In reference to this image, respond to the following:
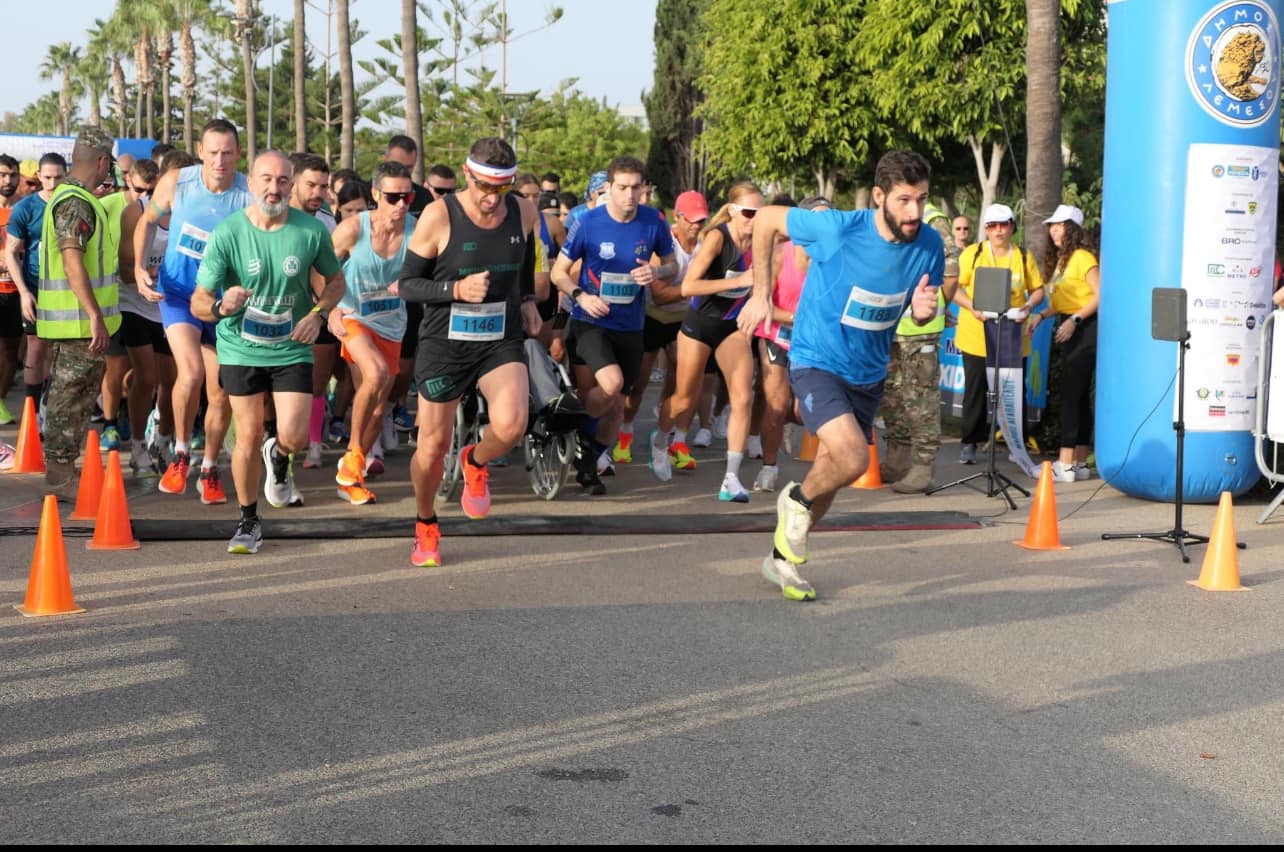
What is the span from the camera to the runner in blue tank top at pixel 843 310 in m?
7.93

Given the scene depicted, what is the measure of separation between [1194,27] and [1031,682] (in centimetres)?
602

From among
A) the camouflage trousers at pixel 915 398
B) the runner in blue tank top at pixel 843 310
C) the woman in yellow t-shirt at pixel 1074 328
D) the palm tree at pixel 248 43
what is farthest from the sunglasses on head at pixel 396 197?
the palm tree at pixel 248 43

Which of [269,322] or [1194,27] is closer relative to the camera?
[269,322]

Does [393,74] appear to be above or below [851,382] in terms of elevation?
above

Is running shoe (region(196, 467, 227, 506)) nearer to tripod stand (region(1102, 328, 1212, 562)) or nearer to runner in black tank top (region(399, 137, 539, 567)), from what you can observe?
runner in black tank top (region(399, 137, 539, 567))

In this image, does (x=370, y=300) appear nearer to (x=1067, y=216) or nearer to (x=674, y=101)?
(x=1067, y=216)

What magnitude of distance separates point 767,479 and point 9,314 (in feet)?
23.8

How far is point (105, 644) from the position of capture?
264 inches

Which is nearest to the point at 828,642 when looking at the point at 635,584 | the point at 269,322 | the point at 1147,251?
the point at 635,584

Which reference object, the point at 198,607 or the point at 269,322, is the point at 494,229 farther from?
the point at 198,607

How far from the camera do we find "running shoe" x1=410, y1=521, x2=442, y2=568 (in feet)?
28.1

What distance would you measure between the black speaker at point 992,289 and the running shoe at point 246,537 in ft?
16.1

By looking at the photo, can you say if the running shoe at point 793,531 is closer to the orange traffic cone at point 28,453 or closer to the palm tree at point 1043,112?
the orange traffic cone at point 28,453

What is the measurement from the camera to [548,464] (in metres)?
11.2
